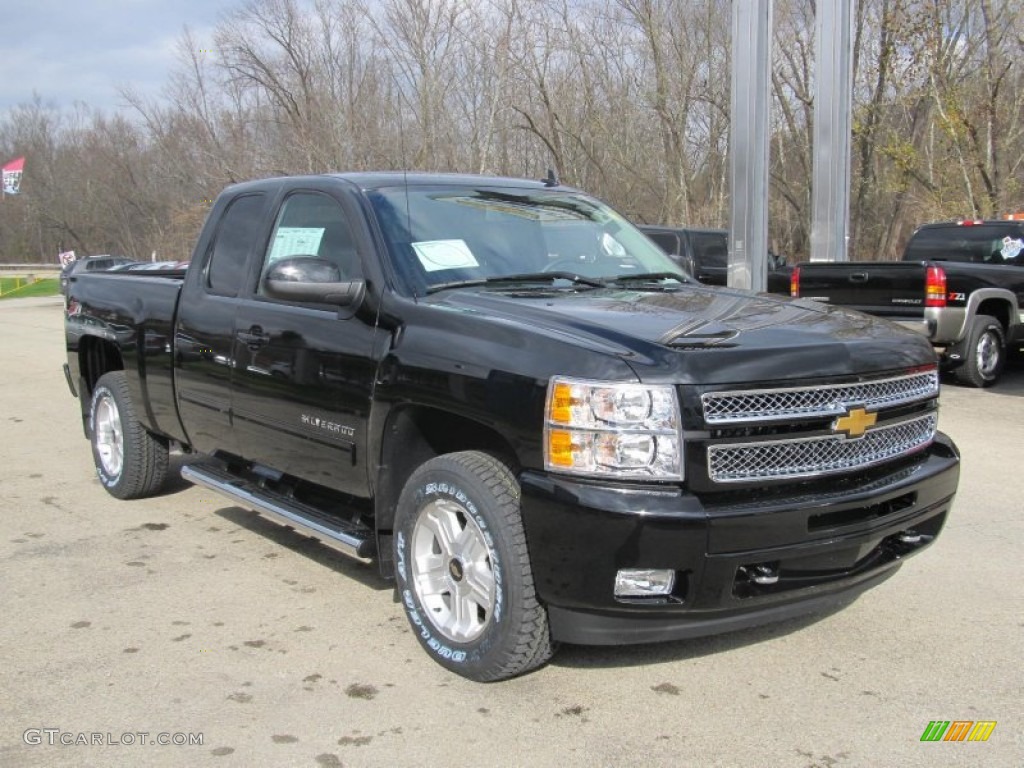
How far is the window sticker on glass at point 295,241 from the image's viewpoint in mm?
4699

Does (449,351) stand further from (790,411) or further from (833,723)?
(833,723)

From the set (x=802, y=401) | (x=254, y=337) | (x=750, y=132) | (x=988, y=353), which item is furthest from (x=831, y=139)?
(x=802, y=401)

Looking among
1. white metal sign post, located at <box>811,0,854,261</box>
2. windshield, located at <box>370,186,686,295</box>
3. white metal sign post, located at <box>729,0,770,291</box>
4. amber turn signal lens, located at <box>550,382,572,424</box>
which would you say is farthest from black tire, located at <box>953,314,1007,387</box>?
Result: amber turn signal lens, located at <box>550,382,572,424</box>

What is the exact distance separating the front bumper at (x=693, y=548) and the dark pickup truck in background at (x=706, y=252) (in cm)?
1225

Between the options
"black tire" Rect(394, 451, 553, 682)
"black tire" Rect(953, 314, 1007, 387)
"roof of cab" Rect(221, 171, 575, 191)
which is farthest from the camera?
"black tire" Rect(953, 314, 1007, 387)

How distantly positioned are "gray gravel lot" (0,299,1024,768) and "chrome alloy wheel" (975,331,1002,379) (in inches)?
240

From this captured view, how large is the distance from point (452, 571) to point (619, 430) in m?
0.96

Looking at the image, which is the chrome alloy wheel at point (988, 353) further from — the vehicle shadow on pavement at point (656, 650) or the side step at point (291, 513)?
the side step at point (291, 513)

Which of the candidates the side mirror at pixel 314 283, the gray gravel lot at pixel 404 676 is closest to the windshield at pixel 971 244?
the gray gravel lot at pixel 404 676

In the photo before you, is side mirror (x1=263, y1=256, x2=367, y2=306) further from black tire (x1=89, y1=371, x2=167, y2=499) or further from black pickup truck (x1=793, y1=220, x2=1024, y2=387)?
black pickup truck (x1=793, y1=220, x2=1024, y2=387)

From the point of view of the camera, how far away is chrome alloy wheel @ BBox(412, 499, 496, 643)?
3561 millimetres

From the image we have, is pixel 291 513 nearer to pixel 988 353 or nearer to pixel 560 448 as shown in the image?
pixel 560 448

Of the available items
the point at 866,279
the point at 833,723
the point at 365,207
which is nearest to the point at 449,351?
the point at 365,207

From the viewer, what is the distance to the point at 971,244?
12.0 metres
